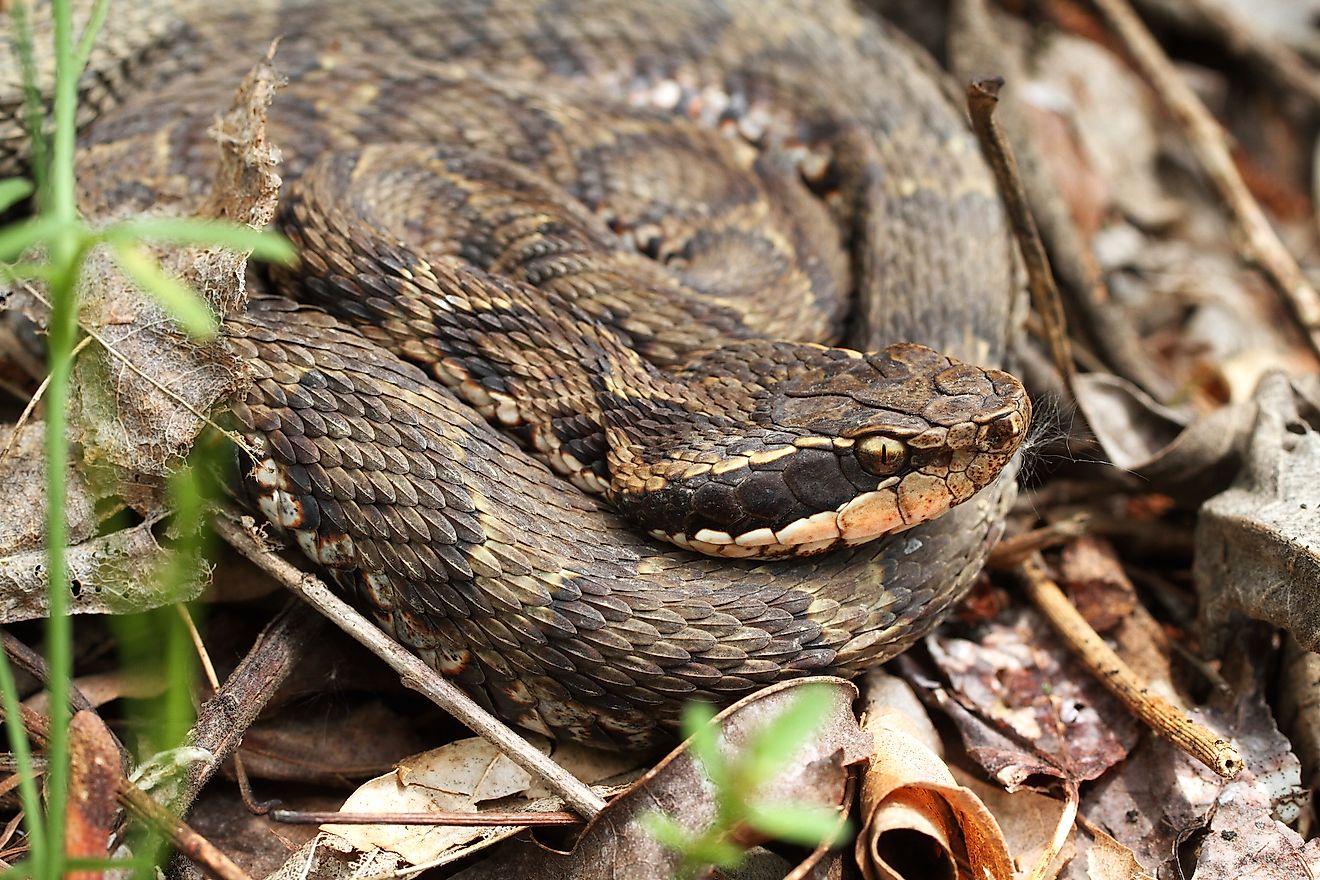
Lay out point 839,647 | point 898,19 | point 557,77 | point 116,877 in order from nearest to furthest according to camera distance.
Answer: point 116,877 → point 839,647 → point 557,77 → point 898,19

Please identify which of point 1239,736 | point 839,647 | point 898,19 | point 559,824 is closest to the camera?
point 559,824

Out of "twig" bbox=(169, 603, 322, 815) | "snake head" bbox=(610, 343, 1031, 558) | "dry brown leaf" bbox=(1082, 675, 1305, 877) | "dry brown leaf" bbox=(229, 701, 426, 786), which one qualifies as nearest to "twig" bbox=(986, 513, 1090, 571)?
"dry brown leaf" bbox=(1082, 675, 1305, 877)

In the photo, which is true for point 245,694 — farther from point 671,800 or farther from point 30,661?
point 671,800

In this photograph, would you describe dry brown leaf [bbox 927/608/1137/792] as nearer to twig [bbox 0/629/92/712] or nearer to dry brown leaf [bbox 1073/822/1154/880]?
dry brown leaf [bbox 1073/822/1154/880]

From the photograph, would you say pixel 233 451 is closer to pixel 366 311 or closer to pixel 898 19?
pixel 366 311

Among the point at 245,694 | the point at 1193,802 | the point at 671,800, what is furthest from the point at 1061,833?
the point at 245,694

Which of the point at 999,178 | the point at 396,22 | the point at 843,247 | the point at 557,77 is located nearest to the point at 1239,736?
the point at 999,178

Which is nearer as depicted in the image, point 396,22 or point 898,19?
point 396,22
